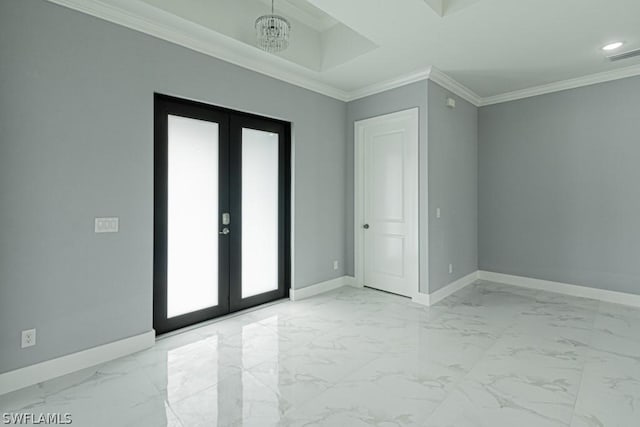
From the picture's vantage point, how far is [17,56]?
227cm

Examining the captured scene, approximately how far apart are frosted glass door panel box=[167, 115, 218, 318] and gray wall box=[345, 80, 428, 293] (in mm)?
2132

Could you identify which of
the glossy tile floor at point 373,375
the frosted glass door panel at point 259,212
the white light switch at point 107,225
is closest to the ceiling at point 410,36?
the frosted glass door panel at point 259,212

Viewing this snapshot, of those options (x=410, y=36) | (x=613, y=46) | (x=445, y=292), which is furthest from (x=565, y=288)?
(x=410, y=36)

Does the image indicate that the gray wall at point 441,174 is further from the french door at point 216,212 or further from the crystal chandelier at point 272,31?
the crystal chandelier at point 272,31

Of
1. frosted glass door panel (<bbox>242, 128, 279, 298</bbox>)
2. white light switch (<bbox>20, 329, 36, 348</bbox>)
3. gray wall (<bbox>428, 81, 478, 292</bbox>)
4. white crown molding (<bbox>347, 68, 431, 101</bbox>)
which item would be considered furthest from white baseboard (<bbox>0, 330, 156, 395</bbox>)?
white crown molding (<bbox>347, 68, 431, 101</bbox>)

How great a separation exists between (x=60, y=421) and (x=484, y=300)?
14.4 feet

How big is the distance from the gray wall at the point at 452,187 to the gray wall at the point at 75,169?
2881 millimetres

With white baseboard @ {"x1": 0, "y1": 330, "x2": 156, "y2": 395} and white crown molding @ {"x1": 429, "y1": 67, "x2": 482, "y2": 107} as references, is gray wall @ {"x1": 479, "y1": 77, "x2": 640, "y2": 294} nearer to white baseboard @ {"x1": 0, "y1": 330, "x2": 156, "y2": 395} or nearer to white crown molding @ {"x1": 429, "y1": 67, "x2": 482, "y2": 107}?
white crown molding @ {"x1": 429, "y1": 67, "x2": 482, "y2": 107}

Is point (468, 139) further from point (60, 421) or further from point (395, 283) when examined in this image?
point (60, 421)

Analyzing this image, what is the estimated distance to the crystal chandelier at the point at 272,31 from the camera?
9.66 ft

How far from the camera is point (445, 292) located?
439 cm

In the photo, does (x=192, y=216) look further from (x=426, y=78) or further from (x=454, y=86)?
(x=454, y=86)

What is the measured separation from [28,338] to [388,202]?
393cm

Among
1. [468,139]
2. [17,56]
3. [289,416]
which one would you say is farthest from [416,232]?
[17,56]
